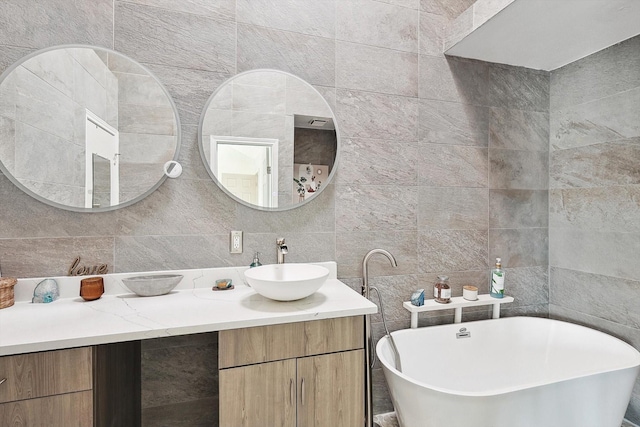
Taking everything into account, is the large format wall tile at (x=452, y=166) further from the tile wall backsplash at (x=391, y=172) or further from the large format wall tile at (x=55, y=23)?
the large format wall tile at (x=55, y=23)

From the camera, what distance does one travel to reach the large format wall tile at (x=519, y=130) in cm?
228

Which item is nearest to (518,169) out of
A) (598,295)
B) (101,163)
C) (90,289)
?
(598,295)

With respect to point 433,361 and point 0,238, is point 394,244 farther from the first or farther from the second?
point 0,238

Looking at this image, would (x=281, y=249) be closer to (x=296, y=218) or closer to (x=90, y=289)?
(x=296, y=218)

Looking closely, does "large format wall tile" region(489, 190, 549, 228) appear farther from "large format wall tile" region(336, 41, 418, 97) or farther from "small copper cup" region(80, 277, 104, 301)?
"small copper cup" region(80, 277, 104, 301)

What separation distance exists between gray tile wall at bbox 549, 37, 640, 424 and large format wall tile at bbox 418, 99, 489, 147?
2.05 feet

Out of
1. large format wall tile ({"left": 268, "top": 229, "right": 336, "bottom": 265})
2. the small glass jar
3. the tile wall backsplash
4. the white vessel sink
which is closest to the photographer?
the white vessel sink

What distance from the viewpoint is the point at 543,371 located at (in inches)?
81.3

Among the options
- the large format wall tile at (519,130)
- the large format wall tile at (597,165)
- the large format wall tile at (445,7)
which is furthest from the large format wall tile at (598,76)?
the large format wall tile at (445,7)

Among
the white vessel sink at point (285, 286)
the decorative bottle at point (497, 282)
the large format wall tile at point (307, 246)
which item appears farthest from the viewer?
the decorative bottle at point (497, 282)

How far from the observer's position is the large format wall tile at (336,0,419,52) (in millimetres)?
1947

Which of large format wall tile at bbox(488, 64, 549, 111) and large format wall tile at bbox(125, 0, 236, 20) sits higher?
large format wall tile at bbox(125, 0, 236, 20)

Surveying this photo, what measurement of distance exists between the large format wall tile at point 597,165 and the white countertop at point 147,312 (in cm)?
184

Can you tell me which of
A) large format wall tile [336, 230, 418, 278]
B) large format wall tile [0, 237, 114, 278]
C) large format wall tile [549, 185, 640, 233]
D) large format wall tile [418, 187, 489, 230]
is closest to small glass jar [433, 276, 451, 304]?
large format wall tile [336, 230, 418, 278]
